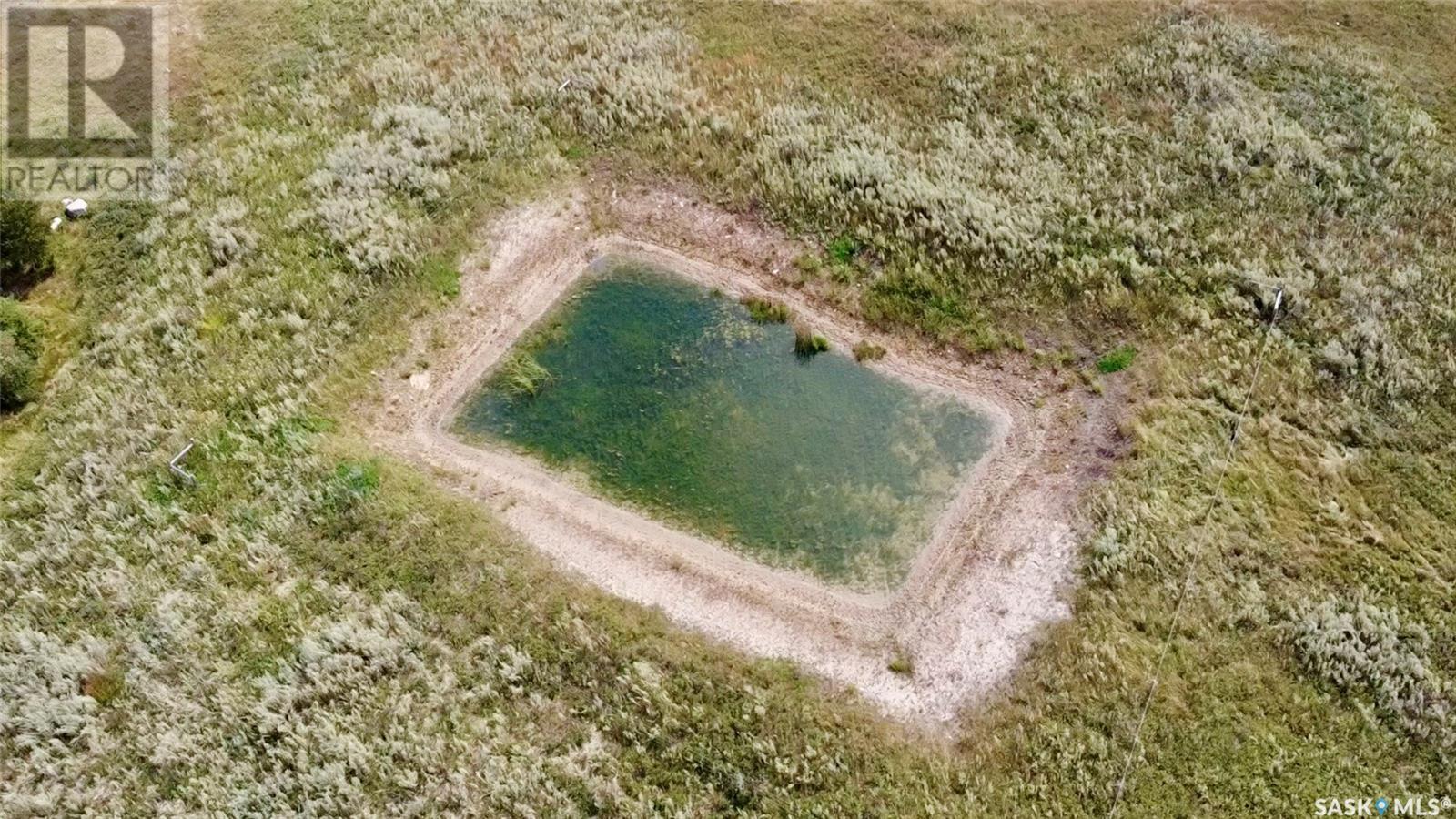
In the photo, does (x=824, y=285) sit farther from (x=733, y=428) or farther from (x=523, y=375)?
(x=523, y=375)

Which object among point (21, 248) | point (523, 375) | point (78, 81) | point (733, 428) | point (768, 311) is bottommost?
point (21, 248)

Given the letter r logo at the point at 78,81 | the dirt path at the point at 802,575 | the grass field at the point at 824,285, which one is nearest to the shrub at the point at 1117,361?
the grass field at the point at 824,285

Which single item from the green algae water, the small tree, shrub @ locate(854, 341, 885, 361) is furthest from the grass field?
the green algae water

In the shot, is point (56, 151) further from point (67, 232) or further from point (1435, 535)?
point (1435, 535)

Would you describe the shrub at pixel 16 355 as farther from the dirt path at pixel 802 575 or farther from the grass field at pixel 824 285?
the dirt path at pixel 802 575

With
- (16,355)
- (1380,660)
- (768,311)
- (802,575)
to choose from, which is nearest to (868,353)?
(768,311)
